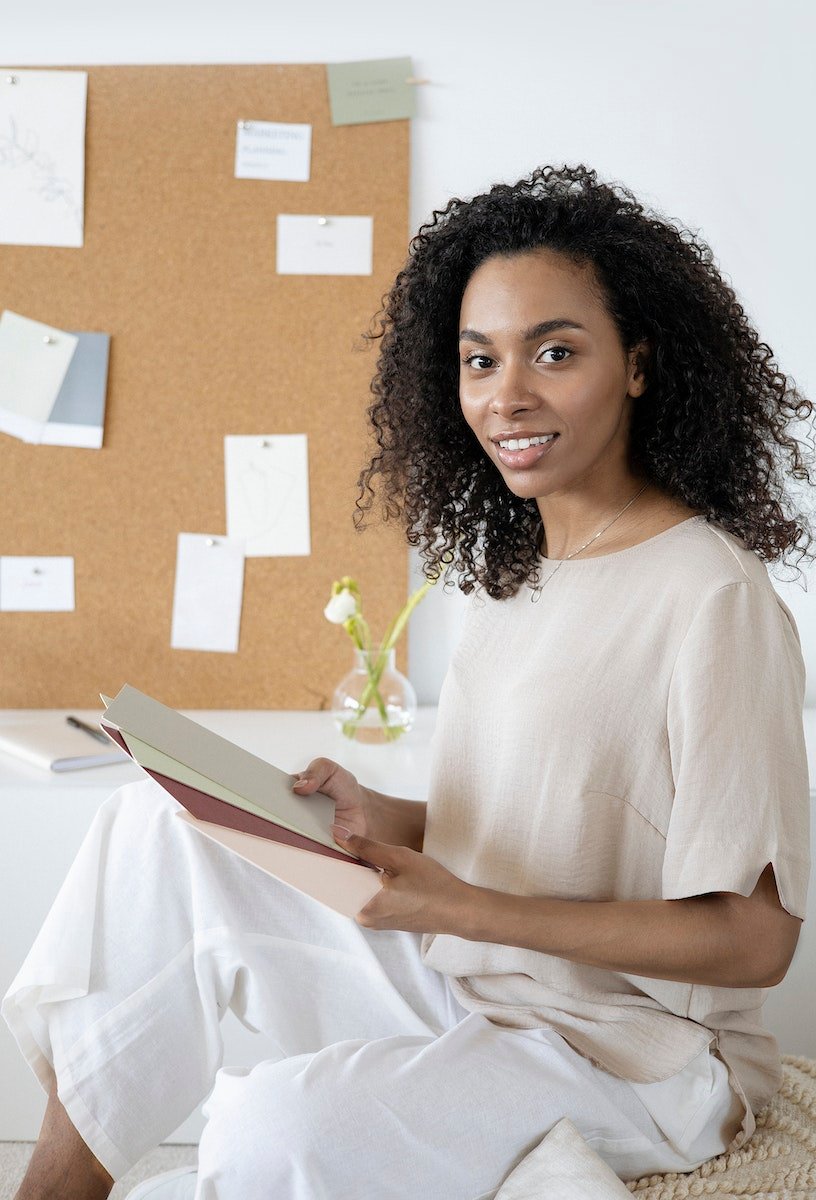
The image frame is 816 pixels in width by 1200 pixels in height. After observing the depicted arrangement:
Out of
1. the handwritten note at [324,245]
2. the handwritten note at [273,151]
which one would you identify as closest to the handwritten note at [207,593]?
the handwritten note at [324,245]

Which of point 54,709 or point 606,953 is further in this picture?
point 54,709

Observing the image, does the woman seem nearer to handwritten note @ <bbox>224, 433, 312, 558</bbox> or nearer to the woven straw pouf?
the woven straw pouf

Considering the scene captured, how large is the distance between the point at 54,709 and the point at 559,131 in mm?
1126

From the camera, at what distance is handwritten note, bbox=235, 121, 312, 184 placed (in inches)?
66.2

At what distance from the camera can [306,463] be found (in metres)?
1.73

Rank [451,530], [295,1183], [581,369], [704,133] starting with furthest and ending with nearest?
1. [704,133]
2. [451,530]
3. [581,369]
4. [295,1183]

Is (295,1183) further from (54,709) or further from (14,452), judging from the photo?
(14,452)

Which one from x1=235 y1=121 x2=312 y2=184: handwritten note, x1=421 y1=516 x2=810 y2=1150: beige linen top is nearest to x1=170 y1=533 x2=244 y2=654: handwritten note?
x1=235 y1=121 x2=312 y2=184: handwritten note

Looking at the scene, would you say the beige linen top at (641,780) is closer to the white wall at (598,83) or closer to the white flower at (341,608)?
the white flower at (341,608)

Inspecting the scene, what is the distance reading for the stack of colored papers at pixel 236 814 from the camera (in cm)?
81

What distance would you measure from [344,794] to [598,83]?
1.11 meters

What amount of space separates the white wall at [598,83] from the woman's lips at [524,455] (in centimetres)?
78

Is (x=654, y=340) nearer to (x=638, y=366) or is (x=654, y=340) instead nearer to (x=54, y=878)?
(x=638, y=366)

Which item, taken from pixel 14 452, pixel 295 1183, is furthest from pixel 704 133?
pixel 295 1183
